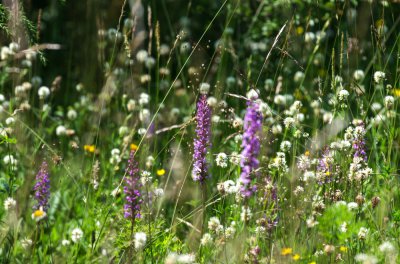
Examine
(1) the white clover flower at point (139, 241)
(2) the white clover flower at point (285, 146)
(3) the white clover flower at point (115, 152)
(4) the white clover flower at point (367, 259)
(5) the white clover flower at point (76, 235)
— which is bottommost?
(3) the white clover flower at point (115, 152)

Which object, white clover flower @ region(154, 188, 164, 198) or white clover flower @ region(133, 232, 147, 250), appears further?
white clover flower @ region(154, 188, 164, 198)

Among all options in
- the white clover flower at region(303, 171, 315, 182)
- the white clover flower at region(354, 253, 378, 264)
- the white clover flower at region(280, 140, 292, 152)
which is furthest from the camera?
the white clover flower at region(280, 140, 292, 152)

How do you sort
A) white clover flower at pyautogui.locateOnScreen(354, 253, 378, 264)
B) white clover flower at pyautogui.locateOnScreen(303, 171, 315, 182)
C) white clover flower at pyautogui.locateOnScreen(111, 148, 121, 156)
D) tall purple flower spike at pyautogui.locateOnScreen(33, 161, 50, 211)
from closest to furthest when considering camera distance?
white clover flower at pyautogui.locateOnScreen(354, 253, 378, 264) → tall purple flower spike at pyautogui.locateOnScreen(33, 161, 50, 211) → white clover flower at pyautogui.locateOnScreen(303, 171, 315, 182) → white clover flower at pyautogui.locateOnScreen(111, 148, 121, 156)

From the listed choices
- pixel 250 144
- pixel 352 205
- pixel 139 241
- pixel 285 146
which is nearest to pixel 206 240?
pixel 139 241

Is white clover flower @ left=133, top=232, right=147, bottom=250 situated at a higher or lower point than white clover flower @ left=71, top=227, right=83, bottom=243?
higher

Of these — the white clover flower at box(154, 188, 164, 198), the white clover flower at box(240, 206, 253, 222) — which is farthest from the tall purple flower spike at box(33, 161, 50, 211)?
the white clover flower at box(240, 206, 253, 222)

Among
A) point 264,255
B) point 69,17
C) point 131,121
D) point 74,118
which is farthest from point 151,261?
point 69,17

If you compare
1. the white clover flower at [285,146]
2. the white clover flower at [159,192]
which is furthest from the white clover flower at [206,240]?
the white clover flower at [285,146]

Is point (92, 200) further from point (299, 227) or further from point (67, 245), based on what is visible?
point (299, 227)

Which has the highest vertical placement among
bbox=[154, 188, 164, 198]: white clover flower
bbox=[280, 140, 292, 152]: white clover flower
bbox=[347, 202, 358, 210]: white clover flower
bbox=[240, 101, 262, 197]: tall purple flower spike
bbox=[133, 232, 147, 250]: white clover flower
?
bbox=[240, 101, 262, 197]: tall purple flower spike

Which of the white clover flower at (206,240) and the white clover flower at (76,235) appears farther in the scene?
the white clover flower at (76,235)

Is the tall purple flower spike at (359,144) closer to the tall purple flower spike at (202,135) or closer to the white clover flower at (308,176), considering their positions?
the white clover flower at (308,176)

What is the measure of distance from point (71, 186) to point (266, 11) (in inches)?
78.9

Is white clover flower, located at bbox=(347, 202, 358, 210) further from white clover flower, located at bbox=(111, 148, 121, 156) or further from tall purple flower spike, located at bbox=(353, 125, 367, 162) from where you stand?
white clover flower, located at bbox=(111, 148, 121, 156)
